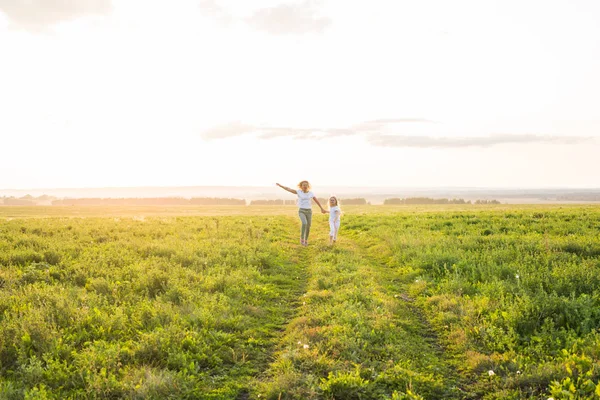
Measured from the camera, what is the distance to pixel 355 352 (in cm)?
689

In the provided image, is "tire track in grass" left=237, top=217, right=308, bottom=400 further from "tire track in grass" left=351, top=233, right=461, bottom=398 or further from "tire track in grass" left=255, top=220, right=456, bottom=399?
"tire track in grass" left=351, top=233, right=461, bottom=398

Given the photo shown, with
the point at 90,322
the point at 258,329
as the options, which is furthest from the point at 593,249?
the point at 90,322

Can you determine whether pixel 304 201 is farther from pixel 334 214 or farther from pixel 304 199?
pixel 334 214

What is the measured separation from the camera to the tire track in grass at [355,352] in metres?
5.92

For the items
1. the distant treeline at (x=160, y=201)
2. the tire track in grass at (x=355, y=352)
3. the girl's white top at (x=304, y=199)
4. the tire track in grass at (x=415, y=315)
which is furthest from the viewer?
the distant treeline at (x=160, y=201)

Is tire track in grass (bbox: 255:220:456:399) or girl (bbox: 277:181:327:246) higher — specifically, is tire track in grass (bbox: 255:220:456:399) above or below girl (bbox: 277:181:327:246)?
below

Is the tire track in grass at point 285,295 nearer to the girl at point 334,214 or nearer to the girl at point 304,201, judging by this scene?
the girl at point 304,201

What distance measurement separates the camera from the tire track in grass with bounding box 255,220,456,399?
19.4 ft

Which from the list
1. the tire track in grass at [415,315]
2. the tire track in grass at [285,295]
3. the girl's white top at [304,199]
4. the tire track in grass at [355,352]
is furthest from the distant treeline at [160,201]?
the tire track in grass at [355,352]

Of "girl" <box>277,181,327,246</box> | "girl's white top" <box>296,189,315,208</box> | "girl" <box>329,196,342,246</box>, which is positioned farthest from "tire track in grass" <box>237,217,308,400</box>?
"girl's white top" <box>296,189,315,208</box>

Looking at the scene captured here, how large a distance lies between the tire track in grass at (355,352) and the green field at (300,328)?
0.10ft

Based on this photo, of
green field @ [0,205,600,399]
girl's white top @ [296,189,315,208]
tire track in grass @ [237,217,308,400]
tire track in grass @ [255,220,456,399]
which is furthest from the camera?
girl's white top @ [296,189,315,208]

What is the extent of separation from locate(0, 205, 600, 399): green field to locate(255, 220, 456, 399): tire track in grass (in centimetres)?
3

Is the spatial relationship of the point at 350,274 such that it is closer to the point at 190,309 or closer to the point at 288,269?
the point at 288,269
